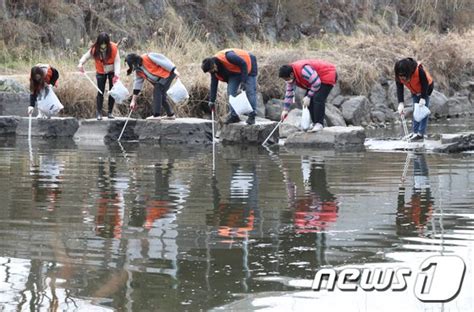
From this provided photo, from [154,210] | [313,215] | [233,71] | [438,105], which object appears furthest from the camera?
[438,105]

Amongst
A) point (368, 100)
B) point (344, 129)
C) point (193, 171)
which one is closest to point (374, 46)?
point (368, 100)

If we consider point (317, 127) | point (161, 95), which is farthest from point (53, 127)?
point (317, 127)

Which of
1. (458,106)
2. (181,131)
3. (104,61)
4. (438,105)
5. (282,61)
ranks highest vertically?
(104,61)

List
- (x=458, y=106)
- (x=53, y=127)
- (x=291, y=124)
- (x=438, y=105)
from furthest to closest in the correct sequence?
(x=458, y=106) → (x=438, y=105) → (x=291, y=124) → (x=53, y=127)

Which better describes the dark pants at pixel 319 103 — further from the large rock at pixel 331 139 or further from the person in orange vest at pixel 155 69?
the person in orange vest at pixel 155 69

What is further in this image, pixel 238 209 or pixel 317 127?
pixel 317 127

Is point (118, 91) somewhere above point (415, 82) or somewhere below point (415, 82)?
below

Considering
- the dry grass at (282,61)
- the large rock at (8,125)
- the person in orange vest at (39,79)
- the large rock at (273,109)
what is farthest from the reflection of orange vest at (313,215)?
the large rock at (273,109)

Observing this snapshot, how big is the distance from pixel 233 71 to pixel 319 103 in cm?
174

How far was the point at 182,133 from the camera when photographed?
20.5 meters

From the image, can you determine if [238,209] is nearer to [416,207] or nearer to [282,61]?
[416,207]

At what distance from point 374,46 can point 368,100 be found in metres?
4.64

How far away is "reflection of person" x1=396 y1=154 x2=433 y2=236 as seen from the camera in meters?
9.70

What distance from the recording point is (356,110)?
1030 inches
